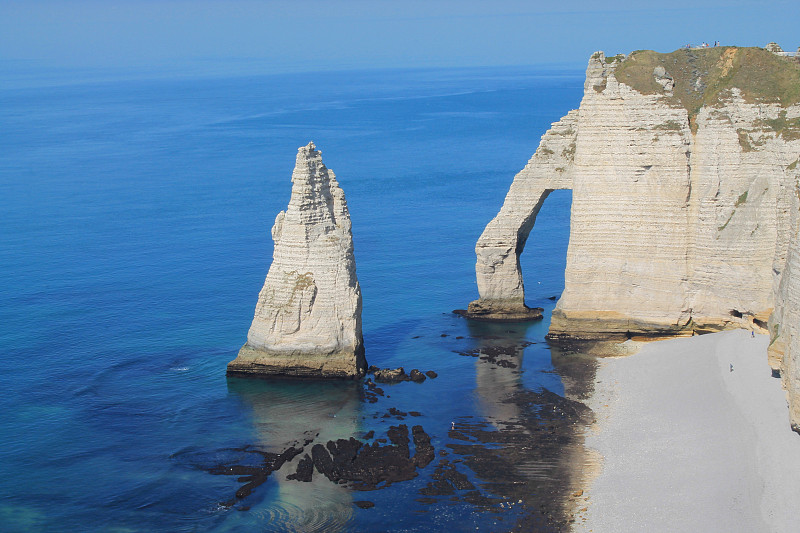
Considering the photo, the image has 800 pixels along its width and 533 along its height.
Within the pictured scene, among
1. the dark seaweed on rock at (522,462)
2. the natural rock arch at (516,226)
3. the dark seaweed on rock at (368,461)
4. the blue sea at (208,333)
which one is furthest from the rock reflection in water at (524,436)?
the natural rock arch at (516,226)

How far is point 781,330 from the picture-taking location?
33281 millimetres

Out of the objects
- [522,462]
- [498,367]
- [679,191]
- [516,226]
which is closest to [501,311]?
[516,226]

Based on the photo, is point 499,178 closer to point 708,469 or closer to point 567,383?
point 567,383

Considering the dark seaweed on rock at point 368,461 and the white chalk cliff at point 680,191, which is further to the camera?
the white chalk cliff at point 680,191

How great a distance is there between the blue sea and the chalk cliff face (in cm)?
492

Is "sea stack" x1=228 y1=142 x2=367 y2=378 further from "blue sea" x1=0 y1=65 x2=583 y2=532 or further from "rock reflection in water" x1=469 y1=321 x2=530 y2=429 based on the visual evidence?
"rock reflection in water" x1=469 y1=321 x2=530 y2=429

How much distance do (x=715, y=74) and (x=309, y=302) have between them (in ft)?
67.9

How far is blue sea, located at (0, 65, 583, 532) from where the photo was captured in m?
30.3

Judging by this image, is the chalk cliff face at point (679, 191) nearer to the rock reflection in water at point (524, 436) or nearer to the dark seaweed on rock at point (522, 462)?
the rock reflection in water at point (524, 436)

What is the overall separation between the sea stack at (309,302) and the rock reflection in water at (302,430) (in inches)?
34.3

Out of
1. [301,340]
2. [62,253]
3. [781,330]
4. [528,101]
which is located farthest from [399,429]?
[528,101]

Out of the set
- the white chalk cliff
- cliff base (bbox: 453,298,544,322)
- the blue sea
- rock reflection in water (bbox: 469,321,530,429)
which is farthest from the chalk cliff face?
the blue sea

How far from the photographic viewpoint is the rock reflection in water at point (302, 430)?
29.0 meters

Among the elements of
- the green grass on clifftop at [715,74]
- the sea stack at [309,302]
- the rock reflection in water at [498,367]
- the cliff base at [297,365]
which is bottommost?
the rock reflection in water at [498,367]
